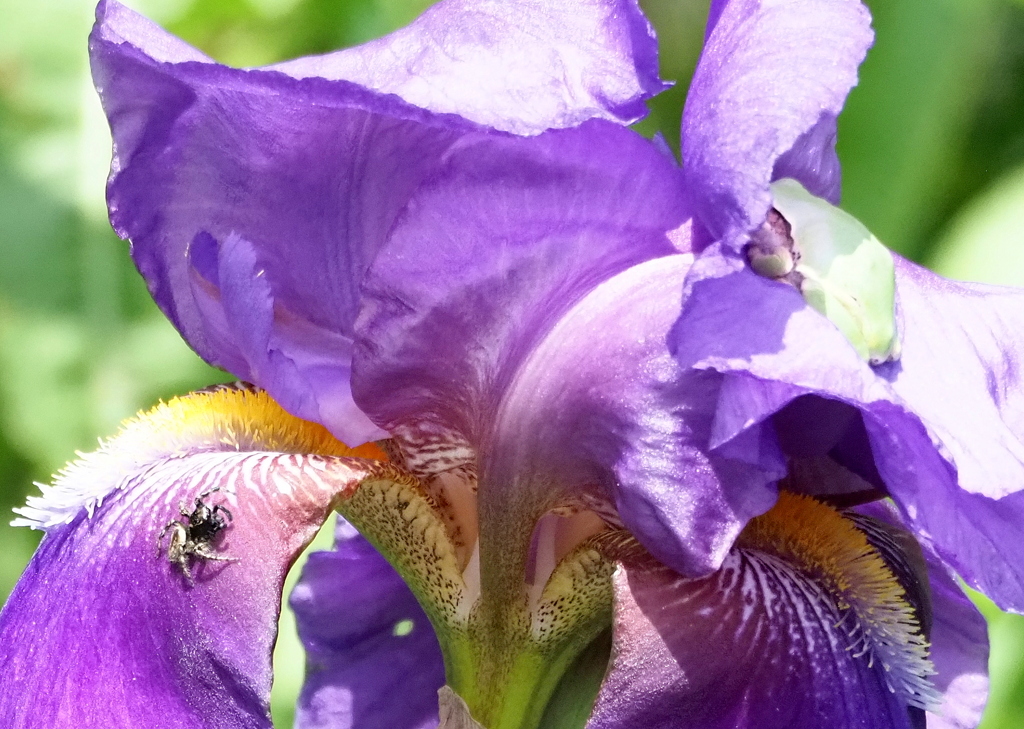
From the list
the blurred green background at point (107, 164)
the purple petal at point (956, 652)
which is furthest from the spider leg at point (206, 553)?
the blurred green background at point (107, 164)

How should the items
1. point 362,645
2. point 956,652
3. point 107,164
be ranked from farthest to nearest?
point 107,164
point 362,645
point 956,652

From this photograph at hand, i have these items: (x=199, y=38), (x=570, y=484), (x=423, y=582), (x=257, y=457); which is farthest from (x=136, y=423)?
(x=199, y=38)

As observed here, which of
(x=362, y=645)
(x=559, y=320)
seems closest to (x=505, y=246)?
(x=559, y=320)

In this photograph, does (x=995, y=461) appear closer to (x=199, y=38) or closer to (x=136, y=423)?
(x=136, y=423)

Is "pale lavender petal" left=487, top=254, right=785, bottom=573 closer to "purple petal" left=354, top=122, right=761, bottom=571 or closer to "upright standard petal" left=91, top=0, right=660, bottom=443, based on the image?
"purple petal" left=354, top=122, right=761, bottom=571

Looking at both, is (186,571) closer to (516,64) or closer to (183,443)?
(183,443)

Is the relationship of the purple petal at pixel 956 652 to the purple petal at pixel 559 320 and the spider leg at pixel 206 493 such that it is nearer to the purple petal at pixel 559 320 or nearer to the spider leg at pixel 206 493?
the purple petal at pixel 559 320
